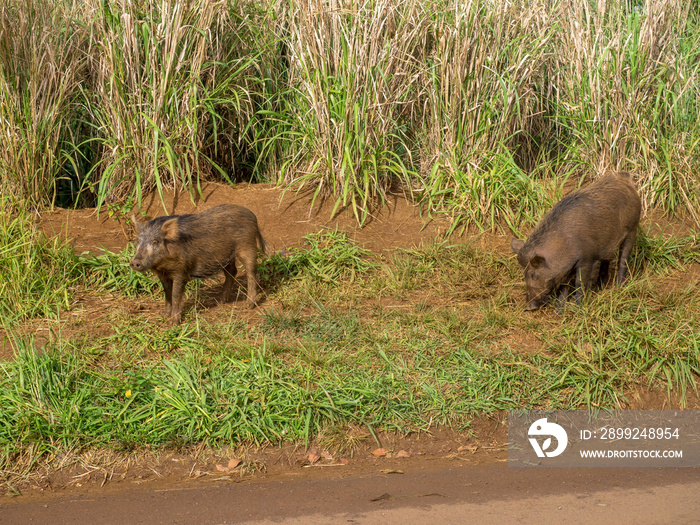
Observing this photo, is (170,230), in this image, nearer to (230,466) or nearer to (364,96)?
(230,466)

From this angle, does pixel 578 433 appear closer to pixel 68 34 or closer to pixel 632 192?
pixel 632 192

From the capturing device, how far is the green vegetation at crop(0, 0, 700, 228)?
21.9 ft

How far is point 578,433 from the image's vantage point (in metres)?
4.60

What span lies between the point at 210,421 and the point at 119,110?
3.52 metres

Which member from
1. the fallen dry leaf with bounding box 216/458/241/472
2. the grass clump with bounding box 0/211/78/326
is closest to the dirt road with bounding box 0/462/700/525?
the fallen dry leaf with bounding box 216/458/241/472

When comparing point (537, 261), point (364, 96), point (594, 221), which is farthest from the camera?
point (364, 96)

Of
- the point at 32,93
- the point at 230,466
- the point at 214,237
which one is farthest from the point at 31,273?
the point at 230,466

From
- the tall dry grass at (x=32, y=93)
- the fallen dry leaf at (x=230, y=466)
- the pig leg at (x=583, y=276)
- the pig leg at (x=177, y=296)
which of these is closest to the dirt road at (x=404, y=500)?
the fallen dry leaf at (x=230, y=466)

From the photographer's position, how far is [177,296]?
→ 5395 millimetres

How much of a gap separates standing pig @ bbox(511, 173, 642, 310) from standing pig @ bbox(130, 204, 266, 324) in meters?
2.02

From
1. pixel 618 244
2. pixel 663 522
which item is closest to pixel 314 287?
pixel 618 244

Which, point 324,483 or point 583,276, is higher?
point 583,276

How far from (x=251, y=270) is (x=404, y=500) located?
8.19 ft

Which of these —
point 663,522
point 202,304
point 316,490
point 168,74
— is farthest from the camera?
point 168,74
